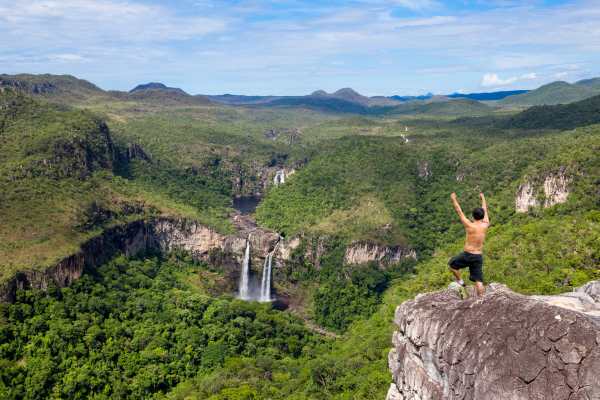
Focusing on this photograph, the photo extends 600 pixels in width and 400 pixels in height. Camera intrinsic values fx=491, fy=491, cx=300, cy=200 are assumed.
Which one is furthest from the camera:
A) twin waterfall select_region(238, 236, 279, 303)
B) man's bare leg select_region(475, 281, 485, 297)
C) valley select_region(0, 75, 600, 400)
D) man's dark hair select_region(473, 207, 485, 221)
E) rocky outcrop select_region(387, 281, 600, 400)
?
twin waterfall select_region(238, 236, 279, 303)

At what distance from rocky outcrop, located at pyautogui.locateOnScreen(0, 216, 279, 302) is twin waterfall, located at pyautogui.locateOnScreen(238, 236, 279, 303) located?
125 cm

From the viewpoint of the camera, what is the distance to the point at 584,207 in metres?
67.9

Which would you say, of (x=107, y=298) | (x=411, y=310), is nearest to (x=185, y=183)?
(x=107, y=298)

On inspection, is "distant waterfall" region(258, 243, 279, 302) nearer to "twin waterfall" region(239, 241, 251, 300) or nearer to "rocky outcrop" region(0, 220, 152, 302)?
"twin waterfall" region(239, 241, 251, 300)

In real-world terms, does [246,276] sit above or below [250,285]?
above

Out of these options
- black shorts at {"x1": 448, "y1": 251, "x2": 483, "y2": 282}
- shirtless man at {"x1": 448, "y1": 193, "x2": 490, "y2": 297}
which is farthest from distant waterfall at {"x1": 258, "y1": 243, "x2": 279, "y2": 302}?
shirtless man at {"x1": 448, "y1": 193, "x2": 490, "y2": 297}

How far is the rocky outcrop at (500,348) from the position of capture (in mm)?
13938

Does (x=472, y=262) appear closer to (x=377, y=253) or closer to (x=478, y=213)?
(x=478, y=213)

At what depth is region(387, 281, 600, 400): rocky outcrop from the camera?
13938 millimetres

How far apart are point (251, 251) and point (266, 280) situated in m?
6.99

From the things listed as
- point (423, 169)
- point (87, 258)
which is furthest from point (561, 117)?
point (87, 258)

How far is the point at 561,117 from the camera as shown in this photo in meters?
139

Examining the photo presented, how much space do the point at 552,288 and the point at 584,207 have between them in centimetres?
3493

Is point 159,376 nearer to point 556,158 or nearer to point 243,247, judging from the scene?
point 243,247
